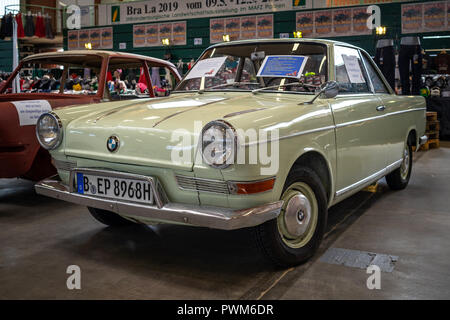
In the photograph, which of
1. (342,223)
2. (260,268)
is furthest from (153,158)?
(342,223)

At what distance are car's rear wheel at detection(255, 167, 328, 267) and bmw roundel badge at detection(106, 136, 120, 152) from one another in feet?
2.91

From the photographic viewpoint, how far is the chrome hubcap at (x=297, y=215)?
2568mm

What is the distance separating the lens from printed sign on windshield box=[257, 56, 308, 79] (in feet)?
10.1

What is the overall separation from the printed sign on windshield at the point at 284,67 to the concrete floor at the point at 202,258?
1150 mm

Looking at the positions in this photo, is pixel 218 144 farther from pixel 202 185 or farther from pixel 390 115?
pixel 390 115

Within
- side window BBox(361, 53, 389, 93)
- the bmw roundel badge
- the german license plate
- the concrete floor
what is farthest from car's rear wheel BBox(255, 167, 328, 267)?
side window BBox(361, 53, 389, 93)

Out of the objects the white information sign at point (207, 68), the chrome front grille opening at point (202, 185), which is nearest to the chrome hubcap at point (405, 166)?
the white information sign at point (207, 68)

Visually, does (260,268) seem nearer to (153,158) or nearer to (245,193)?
(245,193)

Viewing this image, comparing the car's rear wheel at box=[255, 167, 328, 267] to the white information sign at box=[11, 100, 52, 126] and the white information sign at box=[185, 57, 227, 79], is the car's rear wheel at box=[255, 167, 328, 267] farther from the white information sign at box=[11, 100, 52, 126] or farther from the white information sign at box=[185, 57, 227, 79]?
the white information sign at box=[11, 100, 52, 126]

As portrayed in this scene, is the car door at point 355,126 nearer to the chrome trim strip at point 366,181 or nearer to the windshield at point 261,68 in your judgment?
the chrome trim strip at point 366,181

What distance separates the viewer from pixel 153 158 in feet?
7.84

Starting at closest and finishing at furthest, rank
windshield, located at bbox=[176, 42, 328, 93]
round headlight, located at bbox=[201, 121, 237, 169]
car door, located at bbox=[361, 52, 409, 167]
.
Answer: round headlight, located at bbox=[201, 121, 237, 169]
windshield, located at bbox=[176, 42, 328, 93]
car door, located at bbox=[361, 52, 409, 167]

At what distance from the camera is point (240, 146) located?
2.17 metres
